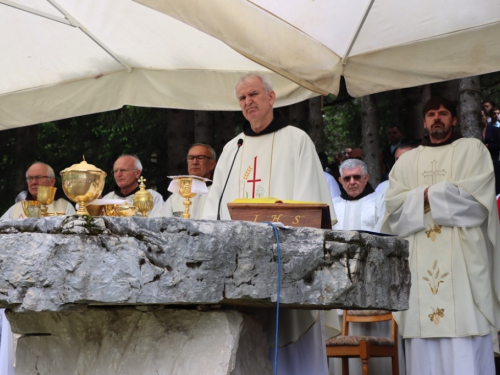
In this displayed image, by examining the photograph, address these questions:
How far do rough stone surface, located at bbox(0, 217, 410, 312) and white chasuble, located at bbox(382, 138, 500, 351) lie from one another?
2.69m

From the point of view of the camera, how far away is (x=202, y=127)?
1109 centimetres

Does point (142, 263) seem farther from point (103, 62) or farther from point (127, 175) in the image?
point (127, 175)

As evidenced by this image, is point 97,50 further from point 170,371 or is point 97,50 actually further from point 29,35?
point 170,371

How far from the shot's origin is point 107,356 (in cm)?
418

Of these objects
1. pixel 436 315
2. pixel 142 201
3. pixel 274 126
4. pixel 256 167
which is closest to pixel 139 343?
pixel 142 201

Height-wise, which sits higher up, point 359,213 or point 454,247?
point 359,213

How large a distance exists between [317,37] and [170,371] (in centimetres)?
283

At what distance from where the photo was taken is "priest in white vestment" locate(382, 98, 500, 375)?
20.4 ft

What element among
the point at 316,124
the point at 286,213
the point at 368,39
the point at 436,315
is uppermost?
the point at 316,124

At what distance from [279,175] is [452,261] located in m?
1.59

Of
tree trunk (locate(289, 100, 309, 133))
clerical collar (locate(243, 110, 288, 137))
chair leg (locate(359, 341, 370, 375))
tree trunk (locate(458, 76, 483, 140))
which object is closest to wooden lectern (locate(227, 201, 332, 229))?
clerical collar (locate(243, 110, 288, 137))

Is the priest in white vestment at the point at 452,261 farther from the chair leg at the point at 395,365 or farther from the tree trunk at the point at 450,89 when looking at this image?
the tree trunk at the point at 450,89

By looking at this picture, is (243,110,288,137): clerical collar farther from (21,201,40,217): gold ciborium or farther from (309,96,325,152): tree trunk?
(309,96,325,152): tree trunk

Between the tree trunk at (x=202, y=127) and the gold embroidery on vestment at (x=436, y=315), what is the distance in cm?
519
